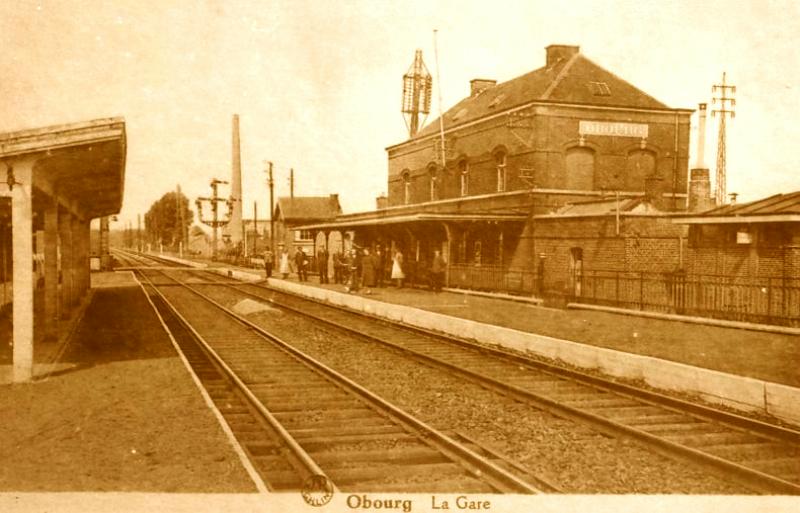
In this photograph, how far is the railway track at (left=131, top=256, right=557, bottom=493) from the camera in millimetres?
6098

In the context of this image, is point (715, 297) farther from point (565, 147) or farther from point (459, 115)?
point (459, 115)

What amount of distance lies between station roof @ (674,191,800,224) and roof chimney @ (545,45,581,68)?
1470 centimetres

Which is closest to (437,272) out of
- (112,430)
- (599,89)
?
(599,89)

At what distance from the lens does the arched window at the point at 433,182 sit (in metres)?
39.1

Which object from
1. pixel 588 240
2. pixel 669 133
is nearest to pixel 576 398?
pixel 588 240

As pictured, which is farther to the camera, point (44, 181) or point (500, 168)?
point (500, 168)

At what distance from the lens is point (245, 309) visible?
22391mm

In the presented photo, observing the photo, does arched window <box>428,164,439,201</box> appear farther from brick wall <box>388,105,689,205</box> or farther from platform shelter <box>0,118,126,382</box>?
platform shelter <box>0,118,126,382</box>

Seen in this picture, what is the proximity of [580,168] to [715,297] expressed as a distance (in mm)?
13348

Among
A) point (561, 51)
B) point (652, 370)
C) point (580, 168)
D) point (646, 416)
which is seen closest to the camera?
point (646, 416)

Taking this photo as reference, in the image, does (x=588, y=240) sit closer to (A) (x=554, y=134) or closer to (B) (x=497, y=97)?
(A) (x=554, y=134)

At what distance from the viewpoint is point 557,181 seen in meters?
29.5

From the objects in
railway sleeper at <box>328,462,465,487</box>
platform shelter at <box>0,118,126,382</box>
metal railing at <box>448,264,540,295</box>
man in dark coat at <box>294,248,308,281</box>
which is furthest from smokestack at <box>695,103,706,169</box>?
railway sleeper at <box>328,462,465,487</box>

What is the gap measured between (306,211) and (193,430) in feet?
207
